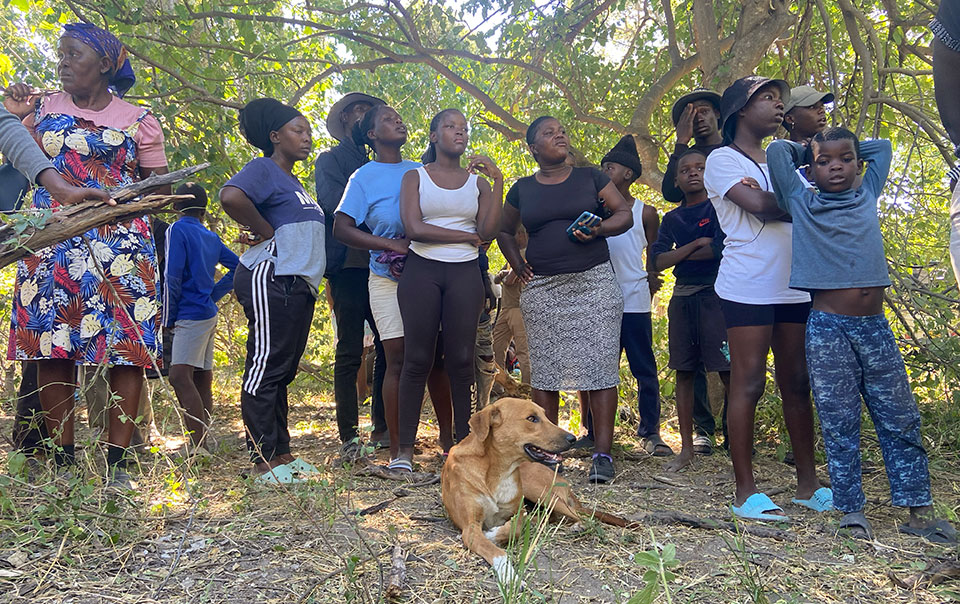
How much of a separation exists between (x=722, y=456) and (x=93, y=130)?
406cm

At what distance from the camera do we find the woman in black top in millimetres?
4418

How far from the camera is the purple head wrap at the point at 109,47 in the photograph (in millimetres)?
3613

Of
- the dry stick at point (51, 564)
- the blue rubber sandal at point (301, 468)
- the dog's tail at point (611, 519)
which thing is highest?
the dry stick at point (51, 564)

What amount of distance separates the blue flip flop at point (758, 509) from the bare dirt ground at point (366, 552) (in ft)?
0.30

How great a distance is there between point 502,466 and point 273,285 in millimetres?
1616

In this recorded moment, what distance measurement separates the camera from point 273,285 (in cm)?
407

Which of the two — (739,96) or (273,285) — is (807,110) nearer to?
(739,96)

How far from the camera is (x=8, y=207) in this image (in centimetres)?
380

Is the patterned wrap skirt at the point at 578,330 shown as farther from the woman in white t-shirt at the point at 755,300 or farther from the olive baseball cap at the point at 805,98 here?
the olive baseball cap at the point at 805,98

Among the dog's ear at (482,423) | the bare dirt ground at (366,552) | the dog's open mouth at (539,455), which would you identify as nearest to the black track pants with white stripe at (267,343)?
the bare dirt ground at (366,552)

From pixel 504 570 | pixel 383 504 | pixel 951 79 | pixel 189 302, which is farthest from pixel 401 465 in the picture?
pixel 951 79

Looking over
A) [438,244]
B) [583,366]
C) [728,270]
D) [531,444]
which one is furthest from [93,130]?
[728,270]

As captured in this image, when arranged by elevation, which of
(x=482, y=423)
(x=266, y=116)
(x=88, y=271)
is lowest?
(x=482, y=423)

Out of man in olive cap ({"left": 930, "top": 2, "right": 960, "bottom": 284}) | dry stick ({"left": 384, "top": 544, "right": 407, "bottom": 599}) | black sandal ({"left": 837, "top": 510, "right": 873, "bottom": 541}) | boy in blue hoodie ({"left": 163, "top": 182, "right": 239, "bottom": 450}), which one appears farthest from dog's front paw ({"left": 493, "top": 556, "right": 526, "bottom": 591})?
boy in blue hoodie ({"left": 163, "top": 182, "right": 239, "bottom": 450})
